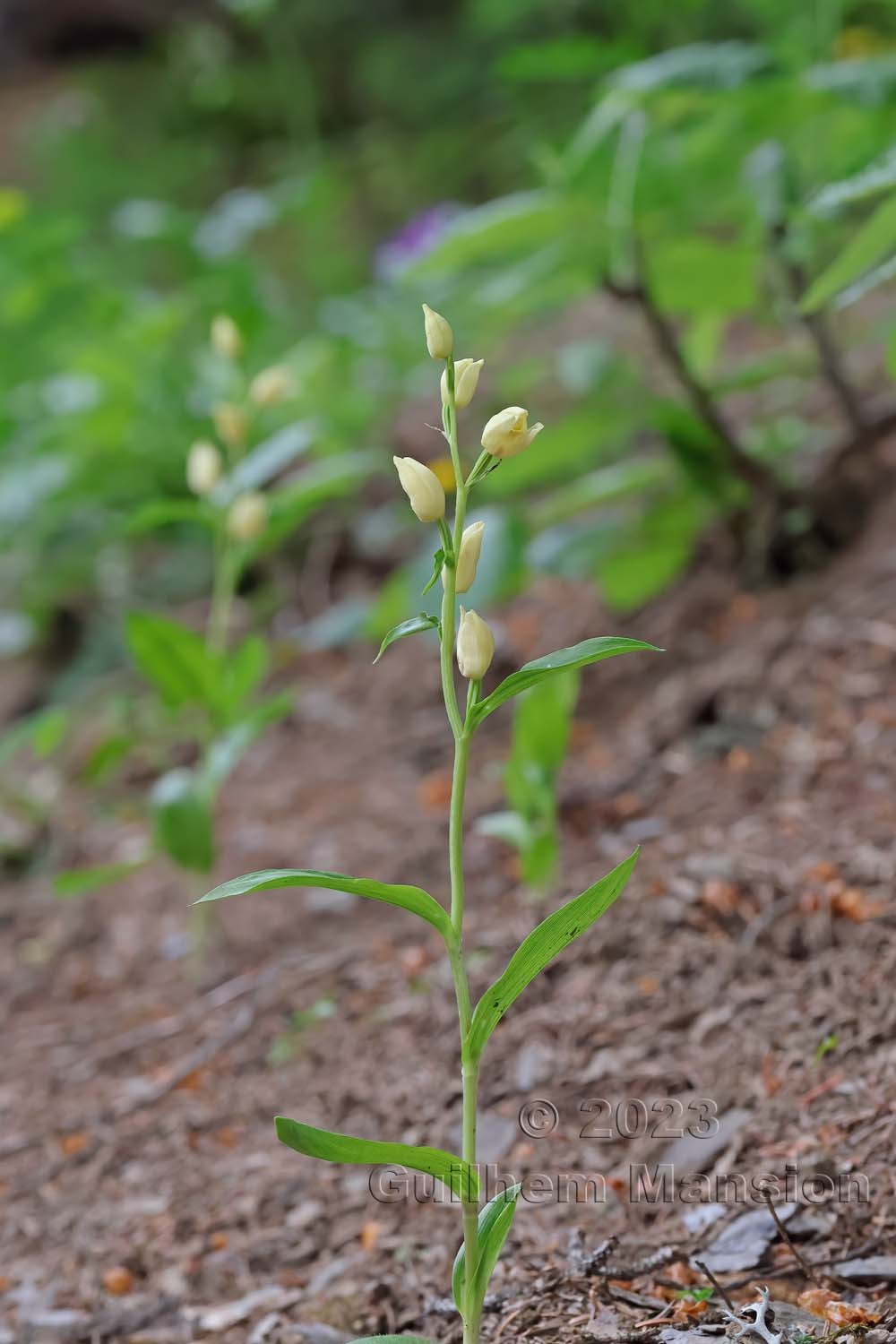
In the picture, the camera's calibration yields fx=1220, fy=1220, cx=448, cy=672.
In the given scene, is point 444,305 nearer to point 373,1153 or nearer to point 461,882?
point 461,882

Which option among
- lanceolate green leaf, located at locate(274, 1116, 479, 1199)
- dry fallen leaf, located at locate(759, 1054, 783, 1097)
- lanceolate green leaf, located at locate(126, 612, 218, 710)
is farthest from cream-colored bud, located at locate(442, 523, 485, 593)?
lanceolate green leaf, located at locate(126, 612, 218, 710)

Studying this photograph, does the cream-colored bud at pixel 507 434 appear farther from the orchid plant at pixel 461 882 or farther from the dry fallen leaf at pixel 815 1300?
the dry fallen leaf at pixel 815 1300

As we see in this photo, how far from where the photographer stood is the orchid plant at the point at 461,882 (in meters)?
0.75

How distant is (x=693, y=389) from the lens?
6.17 ft

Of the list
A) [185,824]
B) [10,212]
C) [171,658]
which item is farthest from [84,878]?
[10,212]

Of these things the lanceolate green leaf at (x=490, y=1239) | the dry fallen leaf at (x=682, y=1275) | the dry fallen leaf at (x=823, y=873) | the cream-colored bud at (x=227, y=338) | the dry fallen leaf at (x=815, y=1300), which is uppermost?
the cream-colored bud at (x=227, y=338)

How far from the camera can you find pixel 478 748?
2.16 metres

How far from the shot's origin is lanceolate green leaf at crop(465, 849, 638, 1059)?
2.52ft

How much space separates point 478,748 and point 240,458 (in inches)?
26.9

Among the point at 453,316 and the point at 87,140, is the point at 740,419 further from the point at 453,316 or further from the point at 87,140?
the point at 87,140

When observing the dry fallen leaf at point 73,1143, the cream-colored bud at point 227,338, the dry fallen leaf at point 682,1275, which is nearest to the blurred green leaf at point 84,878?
the dry fallen leaf at point 73,1143

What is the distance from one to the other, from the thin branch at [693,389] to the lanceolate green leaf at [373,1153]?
4.39ft

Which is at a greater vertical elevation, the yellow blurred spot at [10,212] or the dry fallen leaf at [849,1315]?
the yellow blurred spot at [10,212]

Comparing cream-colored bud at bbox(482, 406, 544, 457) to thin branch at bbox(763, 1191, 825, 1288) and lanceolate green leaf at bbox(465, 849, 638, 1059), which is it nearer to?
lanceolate green leaf at bbox(465, 849, 638, 1059)
